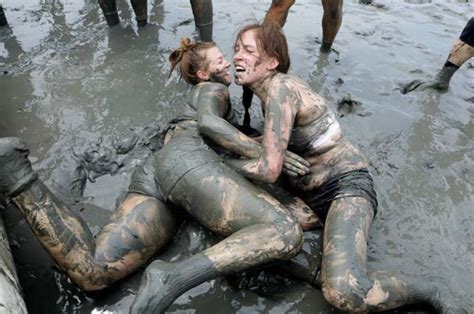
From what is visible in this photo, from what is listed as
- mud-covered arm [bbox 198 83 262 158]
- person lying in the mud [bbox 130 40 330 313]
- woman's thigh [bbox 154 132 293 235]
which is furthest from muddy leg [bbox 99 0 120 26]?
woman's thigh [bbox 154 132 293 235]

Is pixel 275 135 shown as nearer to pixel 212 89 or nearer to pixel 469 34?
pixel 212 89

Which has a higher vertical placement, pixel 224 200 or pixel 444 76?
pixel 224 200

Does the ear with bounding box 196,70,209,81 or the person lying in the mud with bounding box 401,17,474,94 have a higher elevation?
the ear with bounding box 196,70,209,81

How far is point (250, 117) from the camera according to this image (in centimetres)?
384

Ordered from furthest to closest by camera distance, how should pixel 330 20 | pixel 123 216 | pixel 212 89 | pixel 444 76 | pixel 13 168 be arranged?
1. pixel 330 20
2. pixel 444 76
3. pixel 212 89
4. pixel 123 216
5. pixel 13 168

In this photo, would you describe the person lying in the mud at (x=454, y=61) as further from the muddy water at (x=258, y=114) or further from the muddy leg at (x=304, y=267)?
the muddy leg at (x=304, y=267)

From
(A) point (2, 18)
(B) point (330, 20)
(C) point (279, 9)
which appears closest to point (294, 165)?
(C) point (279, 9)

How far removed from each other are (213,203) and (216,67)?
1.30 m

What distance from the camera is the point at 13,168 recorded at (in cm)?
226

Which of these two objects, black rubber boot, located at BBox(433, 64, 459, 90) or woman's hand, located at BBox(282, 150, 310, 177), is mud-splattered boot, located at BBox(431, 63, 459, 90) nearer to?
black rubber boot, located at BBox(433, 64, 459, 90)

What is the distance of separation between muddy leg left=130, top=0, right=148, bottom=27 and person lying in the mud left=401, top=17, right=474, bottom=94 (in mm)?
3049

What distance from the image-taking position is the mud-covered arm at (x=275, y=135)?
2.51 metres

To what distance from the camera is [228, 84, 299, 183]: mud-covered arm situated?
2508 mm

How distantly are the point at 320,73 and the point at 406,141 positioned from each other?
126 centimetres
